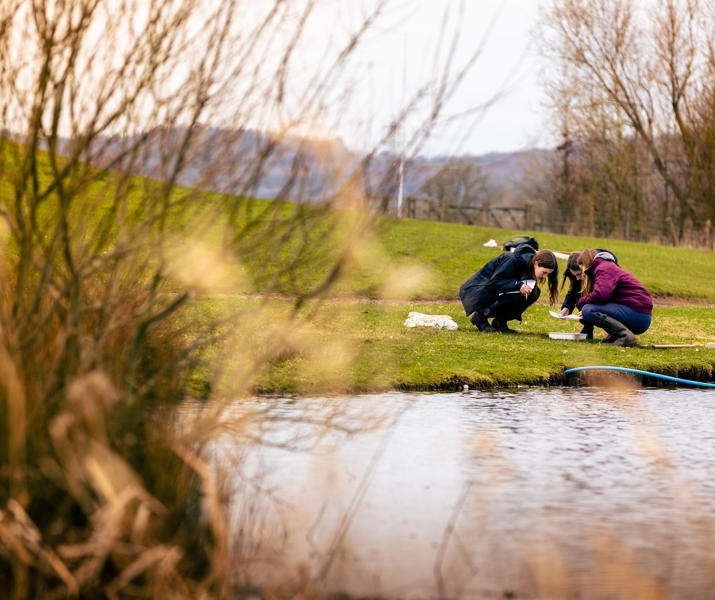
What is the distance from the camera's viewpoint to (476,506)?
15.3 feet

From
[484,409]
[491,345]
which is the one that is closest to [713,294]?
[491,345]

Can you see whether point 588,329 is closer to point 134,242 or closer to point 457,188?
point 134,242

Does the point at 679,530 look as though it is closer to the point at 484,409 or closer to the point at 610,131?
the point at 484,409

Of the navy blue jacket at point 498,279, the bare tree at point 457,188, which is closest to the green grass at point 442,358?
the navy blue jacket at point 498,279

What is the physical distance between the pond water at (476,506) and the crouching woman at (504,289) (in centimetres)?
428

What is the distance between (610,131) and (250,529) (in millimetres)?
35966

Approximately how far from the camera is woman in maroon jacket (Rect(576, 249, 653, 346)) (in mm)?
10680

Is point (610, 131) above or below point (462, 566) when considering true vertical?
above

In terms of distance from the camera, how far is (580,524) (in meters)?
4.40

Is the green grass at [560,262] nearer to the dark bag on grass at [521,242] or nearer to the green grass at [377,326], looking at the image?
the green grass at [377,326]

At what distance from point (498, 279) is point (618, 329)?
1.55m

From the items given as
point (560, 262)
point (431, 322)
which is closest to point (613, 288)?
point (431, 322)

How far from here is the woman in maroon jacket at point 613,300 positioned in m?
10.7

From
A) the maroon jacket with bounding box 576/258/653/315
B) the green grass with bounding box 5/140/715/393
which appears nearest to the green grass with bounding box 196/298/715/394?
the green grass with bounding box 5/140/715/393
